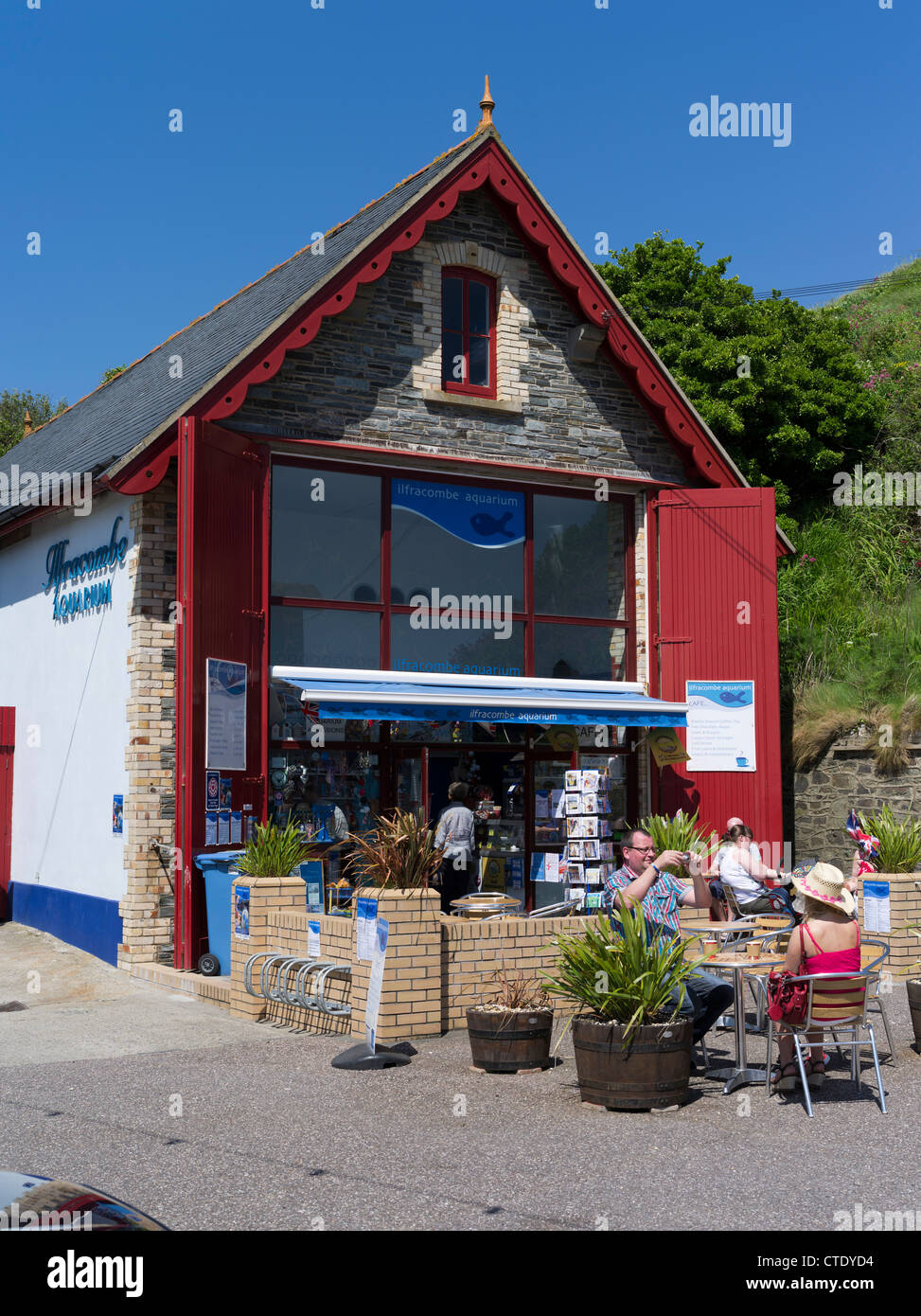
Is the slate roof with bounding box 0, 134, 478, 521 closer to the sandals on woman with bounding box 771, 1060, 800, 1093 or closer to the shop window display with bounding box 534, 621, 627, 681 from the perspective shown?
the shop window display with bounding box 534, 621, 627, 681

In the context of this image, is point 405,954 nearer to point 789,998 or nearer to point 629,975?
point 629,975

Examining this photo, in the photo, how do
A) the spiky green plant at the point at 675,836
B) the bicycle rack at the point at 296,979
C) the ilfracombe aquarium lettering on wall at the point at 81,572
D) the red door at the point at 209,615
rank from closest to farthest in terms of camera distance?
the bicycle rack at the point at 296,979 < the red door at the point at 209,615 < the spiky green plant at the point at 675,836 < the ilfracombe aquarium lettering on wall at the point at 81,572

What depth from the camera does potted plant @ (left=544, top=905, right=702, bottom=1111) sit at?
697 cm

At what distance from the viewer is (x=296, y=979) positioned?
31.0 ft

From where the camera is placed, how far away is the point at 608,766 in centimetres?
1520

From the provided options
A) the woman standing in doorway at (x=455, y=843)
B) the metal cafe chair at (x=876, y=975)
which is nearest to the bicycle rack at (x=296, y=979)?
the woman standing in doorway at (x=455, y=843)

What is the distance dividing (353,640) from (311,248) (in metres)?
6.38

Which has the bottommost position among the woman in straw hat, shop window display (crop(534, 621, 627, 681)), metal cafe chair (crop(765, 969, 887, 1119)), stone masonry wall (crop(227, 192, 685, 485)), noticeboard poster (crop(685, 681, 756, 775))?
metal cafe chair (crop(765, 969, 887, 1119))

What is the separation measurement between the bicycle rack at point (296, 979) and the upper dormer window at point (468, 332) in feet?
23.6

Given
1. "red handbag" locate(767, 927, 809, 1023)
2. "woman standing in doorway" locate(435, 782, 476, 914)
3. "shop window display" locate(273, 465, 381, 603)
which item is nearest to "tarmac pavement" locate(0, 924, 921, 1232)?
"red handbag" locate(767, 927, 809, 1023)

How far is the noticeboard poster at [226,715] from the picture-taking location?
12.1 m

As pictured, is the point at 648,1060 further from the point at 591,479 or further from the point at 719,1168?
the point at 591,479

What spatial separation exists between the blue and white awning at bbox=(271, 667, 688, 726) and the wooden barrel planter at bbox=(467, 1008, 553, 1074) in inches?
174

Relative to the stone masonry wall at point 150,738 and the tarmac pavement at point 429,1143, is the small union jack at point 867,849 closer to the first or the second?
the tarmac pavement at point 429,1143
